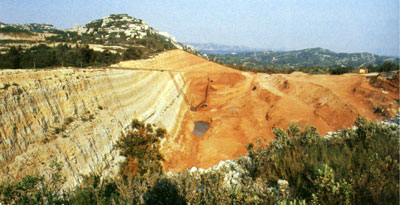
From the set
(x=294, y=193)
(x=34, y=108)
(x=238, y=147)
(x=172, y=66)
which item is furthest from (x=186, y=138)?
(x=172, y=66)

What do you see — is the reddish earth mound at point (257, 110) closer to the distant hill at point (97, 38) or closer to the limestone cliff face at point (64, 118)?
the limestone cliff face at point (64, 118)

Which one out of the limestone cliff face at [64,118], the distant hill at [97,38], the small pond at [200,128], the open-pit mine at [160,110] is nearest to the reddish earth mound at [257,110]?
the open-pit mine at [160,110]

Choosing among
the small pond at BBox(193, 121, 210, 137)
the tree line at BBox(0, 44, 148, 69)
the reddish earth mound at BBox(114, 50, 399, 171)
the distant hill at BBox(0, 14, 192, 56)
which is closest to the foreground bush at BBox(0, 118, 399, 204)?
the reddish earth mound at BBox(114, 50, 399, 171)

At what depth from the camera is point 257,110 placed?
1009 inches

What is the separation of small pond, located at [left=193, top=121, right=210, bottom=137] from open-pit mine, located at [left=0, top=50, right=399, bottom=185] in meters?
0.20

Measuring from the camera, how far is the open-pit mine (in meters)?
7.77

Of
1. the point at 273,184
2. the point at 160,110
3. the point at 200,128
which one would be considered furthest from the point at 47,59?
the point at 273,184

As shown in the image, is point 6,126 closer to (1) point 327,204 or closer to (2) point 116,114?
(2) point 116,114

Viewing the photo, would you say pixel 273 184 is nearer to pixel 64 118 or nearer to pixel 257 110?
pixel 64 118

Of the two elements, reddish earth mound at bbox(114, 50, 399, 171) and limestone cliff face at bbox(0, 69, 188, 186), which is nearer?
limestone cliff face at bbox(0, 69, 188, 186)

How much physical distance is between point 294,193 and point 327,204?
923 millimetres

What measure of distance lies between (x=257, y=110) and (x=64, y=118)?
70.2ft

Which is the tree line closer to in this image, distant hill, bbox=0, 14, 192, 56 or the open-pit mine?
the open-pit mine

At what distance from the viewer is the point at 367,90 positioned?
71.7 ft
